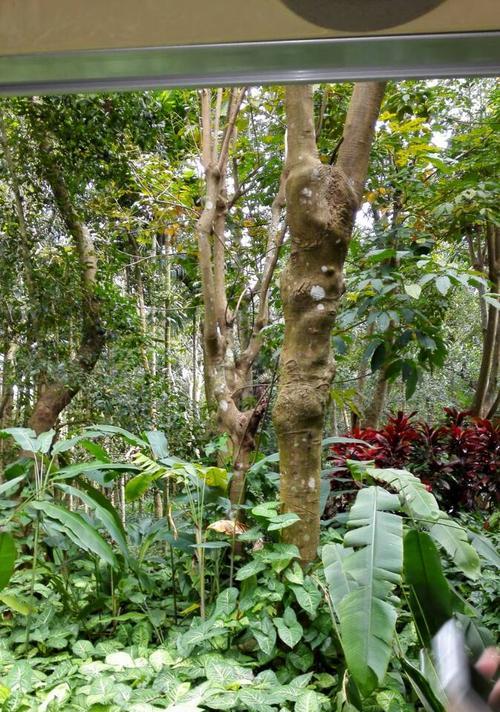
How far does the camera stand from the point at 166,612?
2.18 metres

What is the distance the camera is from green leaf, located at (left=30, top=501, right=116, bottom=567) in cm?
189

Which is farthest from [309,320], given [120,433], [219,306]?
[219,306]

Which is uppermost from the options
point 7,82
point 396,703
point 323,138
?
point 323,138

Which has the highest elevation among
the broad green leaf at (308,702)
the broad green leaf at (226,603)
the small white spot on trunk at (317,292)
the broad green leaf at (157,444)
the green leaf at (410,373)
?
the small white spot on trunk at (317,292)

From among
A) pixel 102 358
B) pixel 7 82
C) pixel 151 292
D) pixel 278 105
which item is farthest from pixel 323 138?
pixel 7 82

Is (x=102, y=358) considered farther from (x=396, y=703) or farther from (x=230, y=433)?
(x=396, y=703)

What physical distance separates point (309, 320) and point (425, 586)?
Answer: 0.94 metres

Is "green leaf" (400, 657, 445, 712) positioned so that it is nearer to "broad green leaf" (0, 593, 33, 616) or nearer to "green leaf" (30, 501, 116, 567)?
"green leaf" (30, 501, 116, 567)

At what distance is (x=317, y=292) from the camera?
6.89 ft

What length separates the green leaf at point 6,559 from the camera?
5.83 feet

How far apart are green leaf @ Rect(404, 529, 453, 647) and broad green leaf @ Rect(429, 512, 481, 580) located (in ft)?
0.42

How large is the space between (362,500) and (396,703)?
0.54m

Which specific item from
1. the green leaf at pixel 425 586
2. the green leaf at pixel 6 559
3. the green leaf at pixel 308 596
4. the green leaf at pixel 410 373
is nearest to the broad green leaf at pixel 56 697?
the green leaf at pixel 6 559

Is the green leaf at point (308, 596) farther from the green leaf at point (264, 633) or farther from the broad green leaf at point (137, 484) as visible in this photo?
the broad green leaf at point (137, 484)
